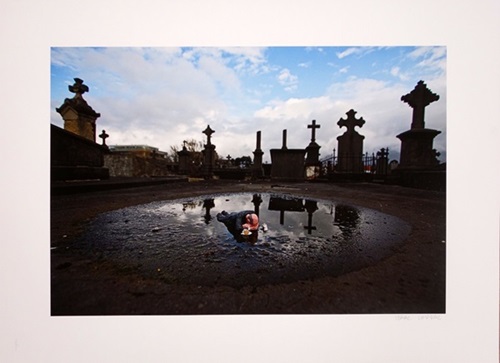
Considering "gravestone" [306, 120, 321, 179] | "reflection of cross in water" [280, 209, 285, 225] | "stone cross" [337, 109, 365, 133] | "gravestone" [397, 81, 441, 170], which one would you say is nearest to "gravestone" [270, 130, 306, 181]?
"gravestone" [306, 120, 321, 179]

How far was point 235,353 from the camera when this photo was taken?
1629mm

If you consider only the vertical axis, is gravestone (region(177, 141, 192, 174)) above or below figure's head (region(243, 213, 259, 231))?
above

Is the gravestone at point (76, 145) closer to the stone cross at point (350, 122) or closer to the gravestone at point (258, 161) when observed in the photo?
the gravestone at point (258, 161)

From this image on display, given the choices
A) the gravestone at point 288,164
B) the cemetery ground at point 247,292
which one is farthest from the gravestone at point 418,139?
the cemetery ground at point 247,292

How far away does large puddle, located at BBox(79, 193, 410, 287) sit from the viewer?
121 cm

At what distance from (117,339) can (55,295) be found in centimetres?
67

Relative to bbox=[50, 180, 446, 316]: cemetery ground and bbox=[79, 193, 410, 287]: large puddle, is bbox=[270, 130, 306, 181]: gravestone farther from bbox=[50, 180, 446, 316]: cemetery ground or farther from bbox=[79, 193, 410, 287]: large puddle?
bbox=[50, 180, 446, 316]: cemetery ground

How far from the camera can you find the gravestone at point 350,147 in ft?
23.9

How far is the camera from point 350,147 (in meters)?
7.46

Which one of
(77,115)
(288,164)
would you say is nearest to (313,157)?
(288,164)

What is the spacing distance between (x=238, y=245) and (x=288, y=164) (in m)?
7.16

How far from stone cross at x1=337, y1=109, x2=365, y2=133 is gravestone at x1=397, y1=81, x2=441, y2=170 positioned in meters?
1.97

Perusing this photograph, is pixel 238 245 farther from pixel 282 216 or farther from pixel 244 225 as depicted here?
pixel 282 216

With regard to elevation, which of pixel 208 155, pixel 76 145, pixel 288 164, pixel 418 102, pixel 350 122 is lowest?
pixel 288 164
